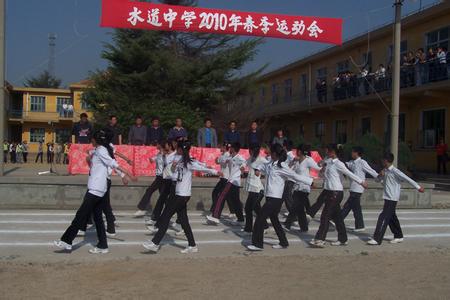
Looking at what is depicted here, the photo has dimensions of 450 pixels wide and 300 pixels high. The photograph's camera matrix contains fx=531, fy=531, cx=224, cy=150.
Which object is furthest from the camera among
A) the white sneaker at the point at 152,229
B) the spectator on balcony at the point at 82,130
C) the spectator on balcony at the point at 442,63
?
the spectator on balcony at the point at 442,63

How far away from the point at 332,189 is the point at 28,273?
17.3ft

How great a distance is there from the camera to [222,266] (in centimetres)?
774

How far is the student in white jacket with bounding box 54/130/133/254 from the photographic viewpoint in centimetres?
809

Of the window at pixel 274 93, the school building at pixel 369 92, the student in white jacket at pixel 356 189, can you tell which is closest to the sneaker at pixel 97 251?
the student in white jacket at pixel 356 189

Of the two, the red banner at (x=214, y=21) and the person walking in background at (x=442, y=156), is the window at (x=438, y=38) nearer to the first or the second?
the person walking in background at (x=442, y=156)

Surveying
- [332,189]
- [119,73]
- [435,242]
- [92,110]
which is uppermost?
[119,73]

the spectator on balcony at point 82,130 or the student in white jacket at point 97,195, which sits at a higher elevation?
the spectator on balcony at point 82,130

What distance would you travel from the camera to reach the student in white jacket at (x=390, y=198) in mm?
9664

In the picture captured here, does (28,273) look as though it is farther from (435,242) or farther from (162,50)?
(162,50)

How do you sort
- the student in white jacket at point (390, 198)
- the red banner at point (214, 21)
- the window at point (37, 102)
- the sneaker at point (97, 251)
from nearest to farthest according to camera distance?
the sneaker at point (97, 251), the student in white jacket at point (390, 198), the red banner at point (214, 21), the window at point (37, 102)

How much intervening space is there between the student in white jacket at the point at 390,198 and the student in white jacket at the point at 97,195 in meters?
4.82

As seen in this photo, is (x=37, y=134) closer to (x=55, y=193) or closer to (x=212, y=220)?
(x=55, y=193)

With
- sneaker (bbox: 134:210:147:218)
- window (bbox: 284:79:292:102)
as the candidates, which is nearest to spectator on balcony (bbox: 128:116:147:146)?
sneaker (bbox: 134:210:147:218)

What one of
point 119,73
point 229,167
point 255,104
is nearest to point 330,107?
point 255,104
